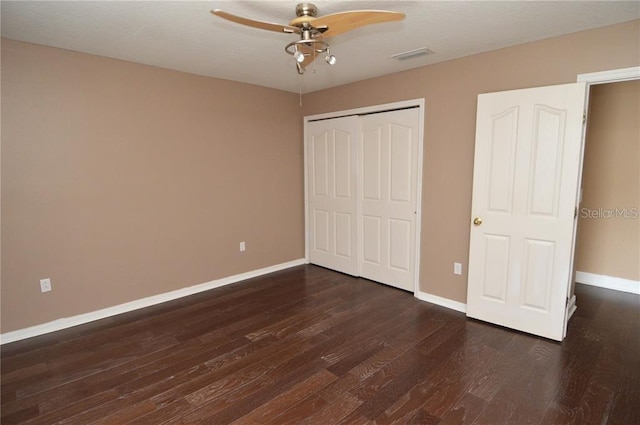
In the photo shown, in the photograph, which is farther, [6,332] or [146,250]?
[146,250]

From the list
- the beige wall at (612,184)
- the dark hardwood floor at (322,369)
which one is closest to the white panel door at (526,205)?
the dark hardwood floor at (322,369)

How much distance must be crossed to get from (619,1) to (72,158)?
167 inches

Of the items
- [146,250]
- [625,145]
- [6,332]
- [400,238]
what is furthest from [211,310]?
[625,145]

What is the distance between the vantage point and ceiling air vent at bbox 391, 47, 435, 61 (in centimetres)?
295

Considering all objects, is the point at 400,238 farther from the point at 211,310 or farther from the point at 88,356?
the point at 88,356

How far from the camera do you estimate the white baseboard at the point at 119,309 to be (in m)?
2.87

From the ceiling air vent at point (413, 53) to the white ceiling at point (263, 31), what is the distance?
7 cm

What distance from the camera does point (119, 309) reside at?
3.34m

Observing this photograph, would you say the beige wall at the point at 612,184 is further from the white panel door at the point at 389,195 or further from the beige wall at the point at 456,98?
the white panel door at the point at 389,195

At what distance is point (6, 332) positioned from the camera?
2797 millimetres

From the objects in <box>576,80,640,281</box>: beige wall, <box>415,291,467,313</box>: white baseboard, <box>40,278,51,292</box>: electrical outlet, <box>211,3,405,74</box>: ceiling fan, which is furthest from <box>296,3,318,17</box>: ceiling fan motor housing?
<box>576,80,640,281</box>: beige wall

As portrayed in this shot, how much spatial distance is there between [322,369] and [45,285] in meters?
2.52

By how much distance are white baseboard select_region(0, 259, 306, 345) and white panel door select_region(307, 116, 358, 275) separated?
2.86ft

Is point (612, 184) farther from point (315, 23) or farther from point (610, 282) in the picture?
point (315, 23)
